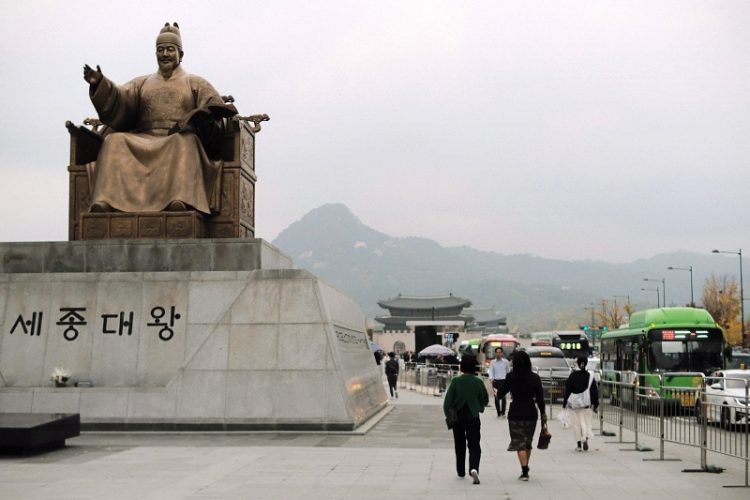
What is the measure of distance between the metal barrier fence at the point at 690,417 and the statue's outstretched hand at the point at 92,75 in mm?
10152

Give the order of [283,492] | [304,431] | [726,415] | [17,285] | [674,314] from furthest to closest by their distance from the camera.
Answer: [674,314] < [17,285] < [304,431] < [726,415] < [283,492]

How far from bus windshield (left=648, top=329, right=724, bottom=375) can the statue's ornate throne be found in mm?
10857

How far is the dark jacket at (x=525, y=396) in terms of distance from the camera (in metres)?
10.6

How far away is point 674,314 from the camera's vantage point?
23.4 metres

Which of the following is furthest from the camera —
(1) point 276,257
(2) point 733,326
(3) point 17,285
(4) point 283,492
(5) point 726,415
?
(2) point 733,326

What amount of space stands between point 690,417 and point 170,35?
1115 cm

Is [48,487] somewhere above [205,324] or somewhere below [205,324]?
below

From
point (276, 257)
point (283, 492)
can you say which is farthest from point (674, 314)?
point (283, 492)

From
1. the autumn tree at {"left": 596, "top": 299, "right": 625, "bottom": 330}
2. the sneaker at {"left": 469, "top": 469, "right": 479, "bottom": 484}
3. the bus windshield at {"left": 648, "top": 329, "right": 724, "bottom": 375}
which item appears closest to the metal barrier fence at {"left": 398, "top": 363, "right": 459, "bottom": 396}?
the bus windshield at {"left": 648, "top": 329, "right": 724, "bottom": 375}

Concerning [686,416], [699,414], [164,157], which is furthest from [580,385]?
[164,157]

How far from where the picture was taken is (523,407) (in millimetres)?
10648

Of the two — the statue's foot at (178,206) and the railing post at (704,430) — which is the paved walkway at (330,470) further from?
the statue's foot at (178,206)

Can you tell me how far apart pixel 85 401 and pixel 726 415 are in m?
9.36

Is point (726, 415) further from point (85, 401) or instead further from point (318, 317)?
point (85, 401)
